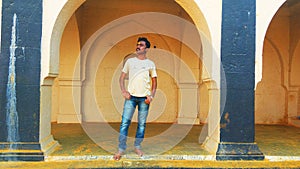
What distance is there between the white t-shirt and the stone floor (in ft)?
3.13

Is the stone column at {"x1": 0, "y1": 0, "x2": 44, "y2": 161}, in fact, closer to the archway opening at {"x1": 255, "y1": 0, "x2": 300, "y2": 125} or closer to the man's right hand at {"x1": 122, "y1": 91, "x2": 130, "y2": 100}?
the man's right hand at {"x1": 122, "y1": 91, "x2": 130, "y2": 100}

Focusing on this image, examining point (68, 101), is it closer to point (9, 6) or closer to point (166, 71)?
point (166, 71)

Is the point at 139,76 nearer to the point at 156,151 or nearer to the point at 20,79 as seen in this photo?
the point at 156,151

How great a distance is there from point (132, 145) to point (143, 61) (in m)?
1.55

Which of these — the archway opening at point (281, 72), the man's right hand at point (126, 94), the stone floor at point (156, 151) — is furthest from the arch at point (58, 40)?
the archway opening at point (281, 72)

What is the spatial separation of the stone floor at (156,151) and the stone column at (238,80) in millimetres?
294

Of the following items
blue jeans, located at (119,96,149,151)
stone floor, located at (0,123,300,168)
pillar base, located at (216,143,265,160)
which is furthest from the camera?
pillar base, located at (216,143,265,160)

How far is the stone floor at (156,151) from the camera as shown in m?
4.39

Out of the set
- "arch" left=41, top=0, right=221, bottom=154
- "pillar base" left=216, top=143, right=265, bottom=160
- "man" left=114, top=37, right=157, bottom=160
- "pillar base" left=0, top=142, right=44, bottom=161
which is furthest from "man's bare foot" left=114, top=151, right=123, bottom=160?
"pillar base" left=216, top=143, right=265, bottom=160

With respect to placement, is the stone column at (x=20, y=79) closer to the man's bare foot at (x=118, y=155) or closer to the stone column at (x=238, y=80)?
the man's bare foot at (x=118, y=155)

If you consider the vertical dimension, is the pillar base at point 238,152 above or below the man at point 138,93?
below

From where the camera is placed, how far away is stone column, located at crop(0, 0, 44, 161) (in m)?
4.46

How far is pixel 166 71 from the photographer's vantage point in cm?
869

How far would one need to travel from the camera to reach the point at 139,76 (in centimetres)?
455
